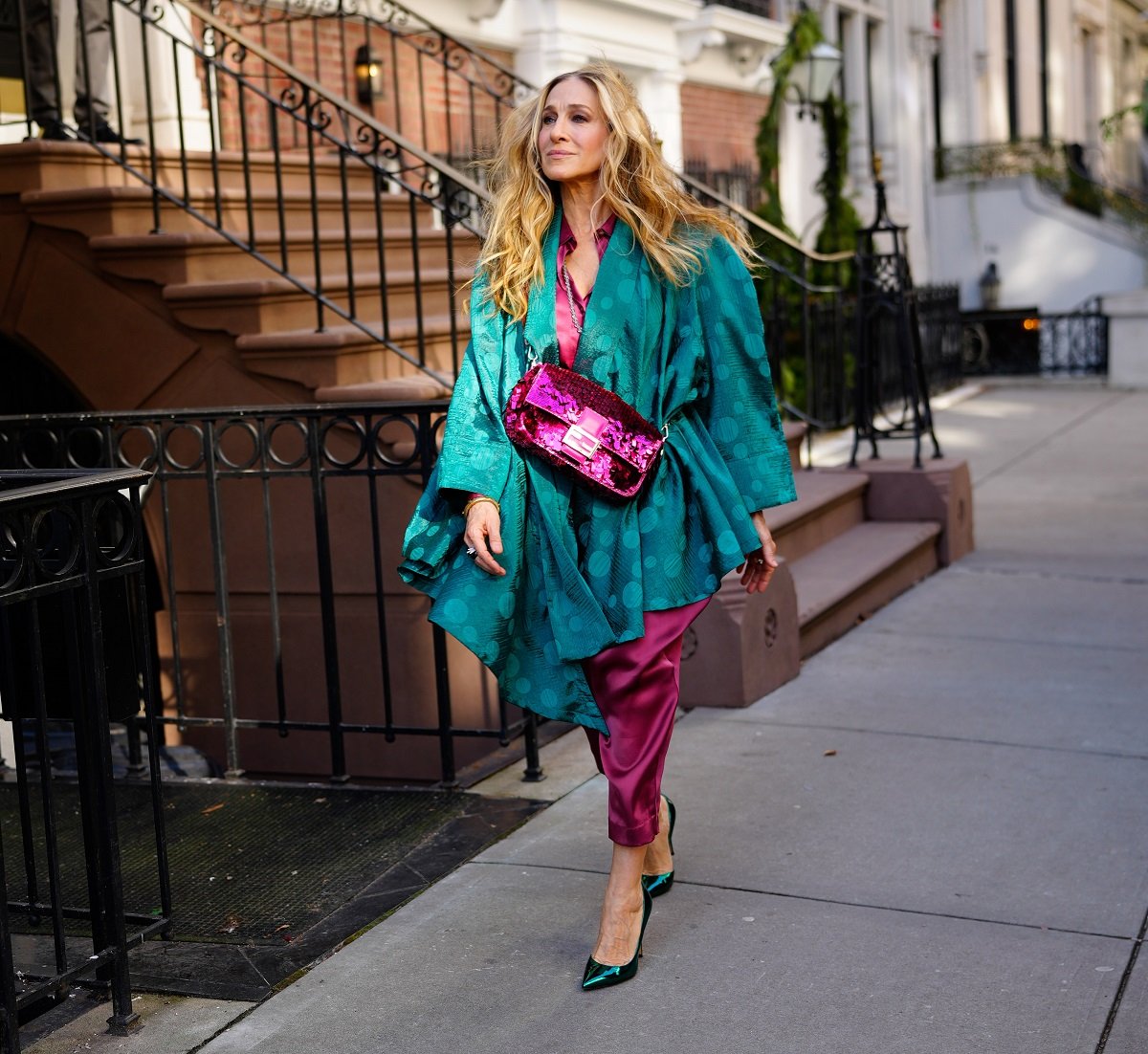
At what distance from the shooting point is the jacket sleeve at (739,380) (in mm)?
3215

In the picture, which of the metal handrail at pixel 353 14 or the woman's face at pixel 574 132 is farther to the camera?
the metal handrail at pixel 353 14

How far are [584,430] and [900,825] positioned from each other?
65.4 inches

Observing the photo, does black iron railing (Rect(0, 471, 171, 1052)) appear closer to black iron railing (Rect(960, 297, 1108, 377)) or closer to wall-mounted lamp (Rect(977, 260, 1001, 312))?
black iron railing (Rect(960, 297, 1108, 377))

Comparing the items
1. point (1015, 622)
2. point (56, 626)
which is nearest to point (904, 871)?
point (56, 626)

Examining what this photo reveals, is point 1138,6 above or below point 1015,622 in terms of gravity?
above

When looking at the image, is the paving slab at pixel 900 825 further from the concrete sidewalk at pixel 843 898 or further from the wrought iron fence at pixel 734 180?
the wrought iron fence at pixel 734 180

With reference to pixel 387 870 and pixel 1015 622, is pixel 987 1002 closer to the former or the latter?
pixel 387 870

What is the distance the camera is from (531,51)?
11.9 m

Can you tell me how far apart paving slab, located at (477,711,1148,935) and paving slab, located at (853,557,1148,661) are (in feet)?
4.45

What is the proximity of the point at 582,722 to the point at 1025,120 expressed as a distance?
24.0 m

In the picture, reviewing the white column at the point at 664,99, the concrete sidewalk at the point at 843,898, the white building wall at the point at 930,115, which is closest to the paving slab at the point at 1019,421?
the white building wall at the point at 930,115

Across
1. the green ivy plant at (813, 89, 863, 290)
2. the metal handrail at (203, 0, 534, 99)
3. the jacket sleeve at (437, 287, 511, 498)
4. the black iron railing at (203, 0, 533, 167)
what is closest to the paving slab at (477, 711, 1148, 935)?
the jacket sleeve at (437, 287, 511, 498)

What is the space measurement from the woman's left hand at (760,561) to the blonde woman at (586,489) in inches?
1.5

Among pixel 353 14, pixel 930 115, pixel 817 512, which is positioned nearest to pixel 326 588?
pixel 817 512
